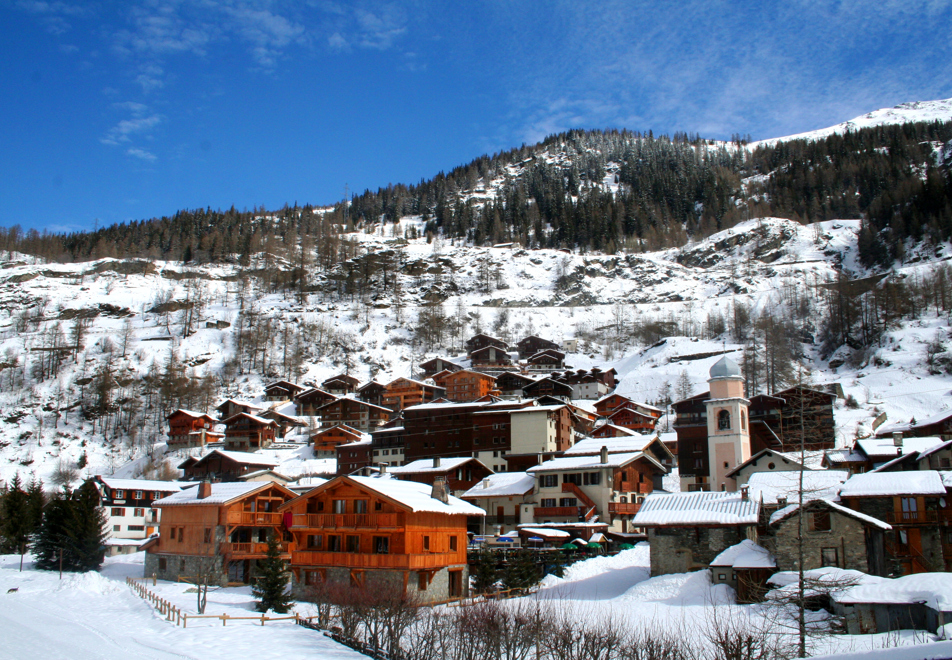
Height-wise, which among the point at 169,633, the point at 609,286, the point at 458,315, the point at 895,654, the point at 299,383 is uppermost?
the point at 609,286

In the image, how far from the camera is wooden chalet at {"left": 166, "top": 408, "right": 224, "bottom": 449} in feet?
287

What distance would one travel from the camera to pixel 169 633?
24797 millimetres

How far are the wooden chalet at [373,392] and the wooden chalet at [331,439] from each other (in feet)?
52.3

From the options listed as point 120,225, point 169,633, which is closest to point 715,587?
point 169,633

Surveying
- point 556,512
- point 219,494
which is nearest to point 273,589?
point 219,494

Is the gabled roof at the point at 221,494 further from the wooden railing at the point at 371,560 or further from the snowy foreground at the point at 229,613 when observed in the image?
the wooden railing at the point at 371,560

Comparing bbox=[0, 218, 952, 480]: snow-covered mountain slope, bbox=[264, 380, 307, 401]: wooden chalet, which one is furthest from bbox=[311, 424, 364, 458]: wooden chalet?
bbox=[264, 380, 307, 401]: wooden chalet

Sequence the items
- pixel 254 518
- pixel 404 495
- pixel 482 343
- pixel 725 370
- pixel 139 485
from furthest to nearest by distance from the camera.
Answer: pixel 482 343 → pixel 139 485 → pixel 725 370 → pixel 254 518 → pixel 404 495

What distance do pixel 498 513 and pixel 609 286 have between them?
10533 centimetres

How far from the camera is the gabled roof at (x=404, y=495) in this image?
32719 millimetres

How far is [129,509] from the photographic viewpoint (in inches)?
2447

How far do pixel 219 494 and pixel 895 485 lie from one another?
36414 mm

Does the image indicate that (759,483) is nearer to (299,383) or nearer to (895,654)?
(895,654)

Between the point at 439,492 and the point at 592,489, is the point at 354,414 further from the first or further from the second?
the point at 439,492
